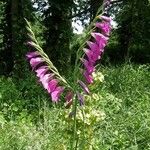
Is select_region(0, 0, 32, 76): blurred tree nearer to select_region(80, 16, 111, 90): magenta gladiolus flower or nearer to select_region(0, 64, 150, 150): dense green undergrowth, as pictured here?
select_region(0, 64, 150, 150): dense green undergrowth

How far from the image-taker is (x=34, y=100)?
31.9ft

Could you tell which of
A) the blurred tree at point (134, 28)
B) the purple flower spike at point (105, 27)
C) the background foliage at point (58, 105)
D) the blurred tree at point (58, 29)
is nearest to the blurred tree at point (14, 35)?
the background foliage at point (58, 105)

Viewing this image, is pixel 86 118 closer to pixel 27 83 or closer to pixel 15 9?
pixel 27 83

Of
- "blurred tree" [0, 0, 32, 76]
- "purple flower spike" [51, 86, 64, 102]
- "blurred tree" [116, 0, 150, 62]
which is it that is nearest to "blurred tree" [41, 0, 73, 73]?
"blurred tree" [0, 0, 32, 76]

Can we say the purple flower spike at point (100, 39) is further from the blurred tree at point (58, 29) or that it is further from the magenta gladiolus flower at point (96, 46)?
the blurred tree at point (58, 29)

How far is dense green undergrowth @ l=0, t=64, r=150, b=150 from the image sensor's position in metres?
6.08

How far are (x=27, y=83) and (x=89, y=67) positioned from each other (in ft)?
23.5

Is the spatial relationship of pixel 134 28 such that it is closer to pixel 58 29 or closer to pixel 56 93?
pixel 58 29

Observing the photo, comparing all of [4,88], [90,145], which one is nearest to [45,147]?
[90,145]

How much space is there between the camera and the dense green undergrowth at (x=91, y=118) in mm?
6079

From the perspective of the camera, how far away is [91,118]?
18.3 feet

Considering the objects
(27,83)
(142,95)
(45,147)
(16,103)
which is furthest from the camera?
(27,83)

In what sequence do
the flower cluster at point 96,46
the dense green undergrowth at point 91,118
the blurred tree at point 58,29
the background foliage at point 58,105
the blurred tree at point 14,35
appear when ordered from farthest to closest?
the blurred tree at point 58,29, the blurred tree at point 14,35, the background foliage at point 58,105, the dense green undergrowth at point 91,118, the flower cluster at point 96,46

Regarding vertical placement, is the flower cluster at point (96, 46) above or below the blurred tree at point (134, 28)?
above
